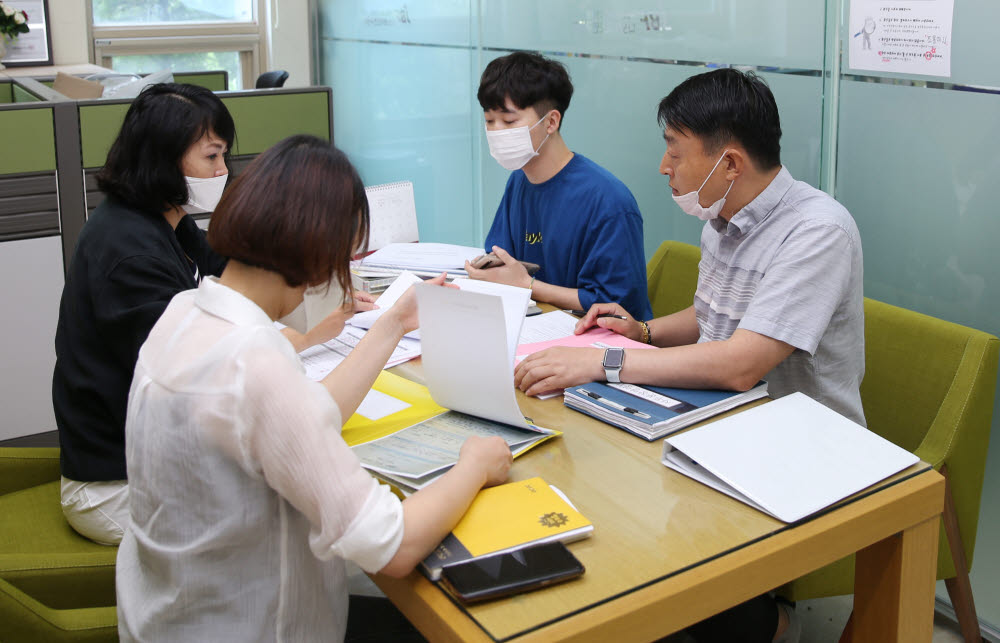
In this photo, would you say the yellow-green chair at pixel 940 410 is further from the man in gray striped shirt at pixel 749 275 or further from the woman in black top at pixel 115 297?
the woman in black top at pixel 115 297

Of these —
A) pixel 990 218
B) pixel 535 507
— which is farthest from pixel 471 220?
pixel 535 507

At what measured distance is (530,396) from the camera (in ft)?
5.51

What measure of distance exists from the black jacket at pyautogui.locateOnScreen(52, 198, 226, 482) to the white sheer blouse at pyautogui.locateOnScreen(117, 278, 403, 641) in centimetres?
52

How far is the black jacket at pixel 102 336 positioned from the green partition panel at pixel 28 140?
1.56 meters

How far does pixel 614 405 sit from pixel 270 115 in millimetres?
2338

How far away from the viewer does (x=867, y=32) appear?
2.18m

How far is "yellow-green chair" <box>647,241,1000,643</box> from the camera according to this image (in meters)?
1.76

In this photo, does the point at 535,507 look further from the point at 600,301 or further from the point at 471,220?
the point at 471,220

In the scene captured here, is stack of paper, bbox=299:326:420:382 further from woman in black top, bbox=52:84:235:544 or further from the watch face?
the watch face

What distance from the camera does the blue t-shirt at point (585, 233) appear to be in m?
2.29

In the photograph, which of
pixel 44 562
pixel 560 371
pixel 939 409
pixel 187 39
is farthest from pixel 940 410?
pixel 187 39

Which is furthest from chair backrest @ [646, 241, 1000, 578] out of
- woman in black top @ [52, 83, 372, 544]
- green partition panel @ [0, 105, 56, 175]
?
green partition panel @ [0, 105, 56, 175]

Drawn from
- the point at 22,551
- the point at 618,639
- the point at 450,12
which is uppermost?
the point at 450,12

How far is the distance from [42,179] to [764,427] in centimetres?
262
